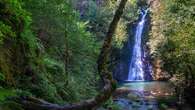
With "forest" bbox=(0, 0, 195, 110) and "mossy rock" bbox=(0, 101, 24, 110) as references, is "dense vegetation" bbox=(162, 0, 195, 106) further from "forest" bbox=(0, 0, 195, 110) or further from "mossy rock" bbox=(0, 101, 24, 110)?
"mossy rock" bbox=(0, 101, 24, 110)

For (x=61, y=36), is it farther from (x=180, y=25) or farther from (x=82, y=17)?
(x=82, y=17)

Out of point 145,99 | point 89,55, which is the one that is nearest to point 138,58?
point 145,99

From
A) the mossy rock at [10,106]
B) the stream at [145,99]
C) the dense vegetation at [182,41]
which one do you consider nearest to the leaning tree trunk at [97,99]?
the mossy rock at [10,106]

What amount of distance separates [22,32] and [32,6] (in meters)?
3.59

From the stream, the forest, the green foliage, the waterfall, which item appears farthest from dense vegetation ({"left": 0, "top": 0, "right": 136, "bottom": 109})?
the waterfall

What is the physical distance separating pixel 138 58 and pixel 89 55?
19.4 m

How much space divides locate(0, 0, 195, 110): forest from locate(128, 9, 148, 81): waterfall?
10 cm

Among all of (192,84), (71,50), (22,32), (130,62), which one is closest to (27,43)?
(22,32)

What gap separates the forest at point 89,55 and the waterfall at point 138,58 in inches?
3.8

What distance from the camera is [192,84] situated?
64.2 ft

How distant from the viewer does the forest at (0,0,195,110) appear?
7.54 m

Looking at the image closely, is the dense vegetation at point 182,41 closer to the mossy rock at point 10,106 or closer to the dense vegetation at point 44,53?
the dense vegetation at point 44,53

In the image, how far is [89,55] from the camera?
57.7 feet

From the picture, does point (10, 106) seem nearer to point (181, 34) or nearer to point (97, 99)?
point (97, 99)
